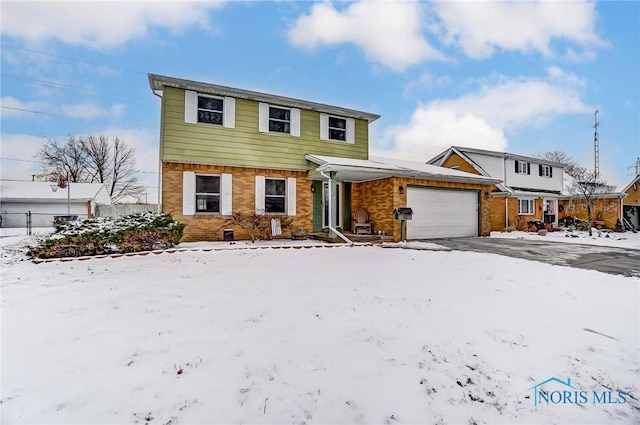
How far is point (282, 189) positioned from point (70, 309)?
27.0ft

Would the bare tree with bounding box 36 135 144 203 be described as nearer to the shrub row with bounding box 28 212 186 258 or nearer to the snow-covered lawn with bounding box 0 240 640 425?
the shrub row with bounding box 28 212 186 258

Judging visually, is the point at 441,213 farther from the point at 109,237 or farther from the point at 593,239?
the point at 109,237

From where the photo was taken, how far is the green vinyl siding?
971 cm

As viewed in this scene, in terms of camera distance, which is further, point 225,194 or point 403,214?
point 403,214

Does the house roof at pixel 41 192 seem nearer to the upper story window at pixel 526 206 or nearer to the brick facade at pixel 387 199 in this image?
the brick facade at pixel 387 199

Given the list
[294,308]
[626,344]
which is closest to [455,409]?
[294,308]

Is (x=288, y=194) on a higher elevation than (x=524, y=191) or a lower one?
lower

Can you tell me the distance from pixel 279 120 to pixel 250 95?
53.5 inches

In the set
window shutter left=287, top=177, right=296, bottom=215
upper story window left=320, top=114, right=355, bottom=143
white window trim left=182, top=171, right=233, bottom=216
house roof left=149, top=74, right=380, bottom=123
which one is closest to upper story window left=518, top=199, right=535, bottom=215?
house roof left=149, top=74, right=380, bottom=123

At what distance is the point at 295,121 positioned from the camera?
11414mm
